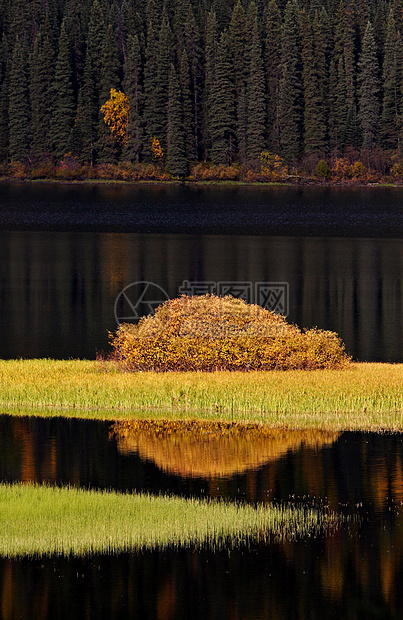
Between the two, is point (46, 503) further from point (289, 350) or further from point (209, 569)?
point (289, 350)

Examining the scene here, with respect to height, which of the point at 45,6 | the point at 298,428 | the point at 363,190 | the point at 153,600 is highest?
the point at 45,6

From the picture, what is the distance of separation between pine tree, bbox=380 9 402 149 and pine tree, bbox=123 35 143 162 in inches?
1336

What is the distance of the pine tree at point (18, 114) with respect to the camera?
164 meters

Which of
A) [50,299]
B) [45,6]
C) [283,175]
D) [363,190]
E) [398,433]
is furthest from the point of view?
[45,6]

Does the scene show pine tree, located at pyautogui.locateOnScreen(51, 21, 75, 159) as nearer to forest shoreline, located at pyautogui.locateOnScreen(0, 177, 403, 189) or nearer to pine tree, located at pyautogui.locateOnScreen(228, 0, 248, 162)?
forest shoreline, located at pyautogui.locateOnScreen(0, 177, 403, 189)

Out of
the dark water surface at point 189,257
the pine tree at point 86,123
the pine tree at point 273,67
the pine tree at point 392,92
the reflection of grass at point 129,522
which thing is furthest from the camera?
the pine tree at point 273,67

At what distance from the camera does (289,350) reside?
27.3 m

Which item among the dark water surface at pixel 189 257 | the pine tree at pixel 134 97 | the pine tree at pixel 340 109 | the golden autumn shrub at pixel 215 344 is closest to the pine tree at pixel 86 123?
the pine tree at pixel 134 97

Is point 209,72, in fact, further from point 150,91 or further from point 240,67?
point 150,91

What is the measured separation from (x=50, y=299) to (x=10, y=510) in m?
33.4

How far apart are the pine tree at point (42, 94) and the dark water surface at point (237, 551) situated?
146m

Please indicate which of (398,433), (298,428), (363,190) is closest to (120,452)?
(298,428)

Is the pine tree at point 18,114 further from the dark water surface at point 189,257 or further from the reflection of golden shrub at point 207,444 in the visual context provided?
the reflection of golden shrub at point 207,444

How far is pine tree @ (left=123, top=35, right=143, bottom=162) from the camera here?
162125 millimetres
